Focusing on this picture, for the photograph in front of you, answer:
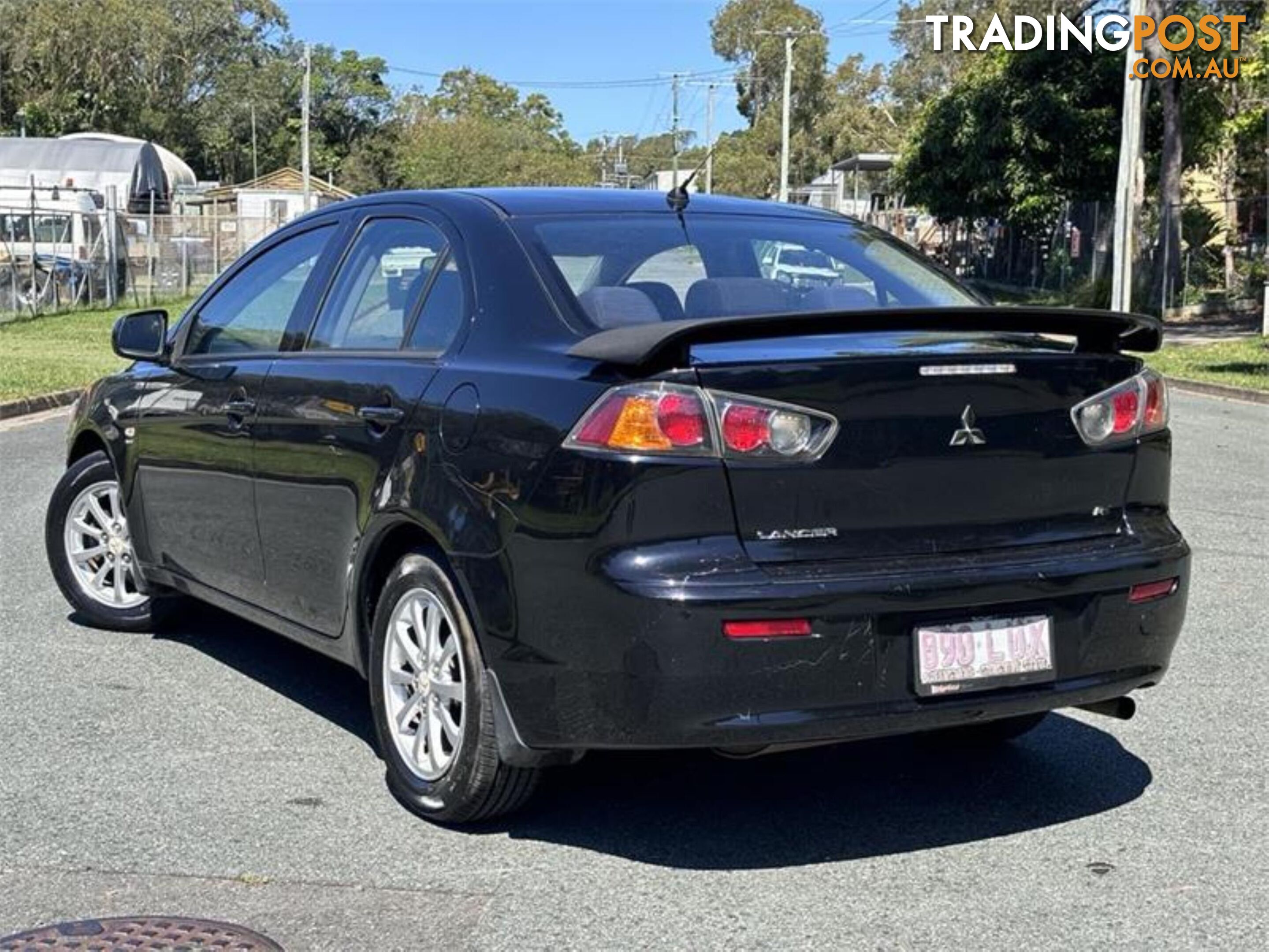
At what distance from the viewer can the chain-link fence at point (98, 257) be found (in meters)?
26.4

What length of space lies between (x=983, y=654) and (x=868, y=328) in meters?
0.84

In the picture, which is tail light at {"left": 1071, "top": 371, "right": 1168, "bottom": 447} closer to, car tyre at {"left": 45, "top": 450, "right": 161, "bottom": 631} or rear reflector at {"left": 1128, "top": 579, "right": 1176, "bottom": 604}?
rear reflector at {"left": 1128, "top": 579, "right": 1176, "bottom": 604}

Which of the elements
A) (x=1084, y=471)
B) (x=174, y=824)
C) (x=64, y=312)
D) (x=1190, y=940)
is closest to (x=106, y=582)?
(x=174, y=824)

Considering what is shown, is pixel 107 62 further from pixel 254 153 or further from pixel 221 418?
pixel 221 418

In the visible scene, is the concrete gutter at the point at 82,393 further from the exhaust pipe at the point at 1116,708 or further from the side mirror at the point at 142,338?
the exhaust pipe at the point at 1116,708

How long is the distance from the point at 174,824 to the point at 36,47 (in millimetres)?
76364

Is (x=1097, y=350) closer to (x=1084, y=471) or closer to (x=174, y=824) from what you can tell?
(x=1084, y=471)

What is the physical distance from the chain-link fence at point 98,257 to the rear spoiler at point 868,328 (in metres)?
23.0

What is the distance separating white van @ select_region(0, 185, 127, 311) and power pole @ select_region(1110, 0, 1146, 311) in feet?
53.7

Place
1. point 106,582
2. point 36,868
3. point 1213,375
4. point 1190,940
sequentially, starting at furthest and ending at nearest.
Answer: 1. point 1213,375
2. point 106,582
3. point 36,868
4. point 1190,940

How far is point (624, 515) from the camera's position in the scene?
12.2ft

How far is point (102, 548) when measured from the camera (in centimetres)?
644

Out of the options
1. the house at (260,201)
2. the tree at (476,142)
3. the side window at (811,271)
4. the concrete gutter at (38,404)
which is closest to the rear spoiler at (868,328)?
the side window at (811,271)

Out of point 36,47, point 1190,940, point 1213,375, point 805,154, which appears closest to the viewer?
point 1190,940
